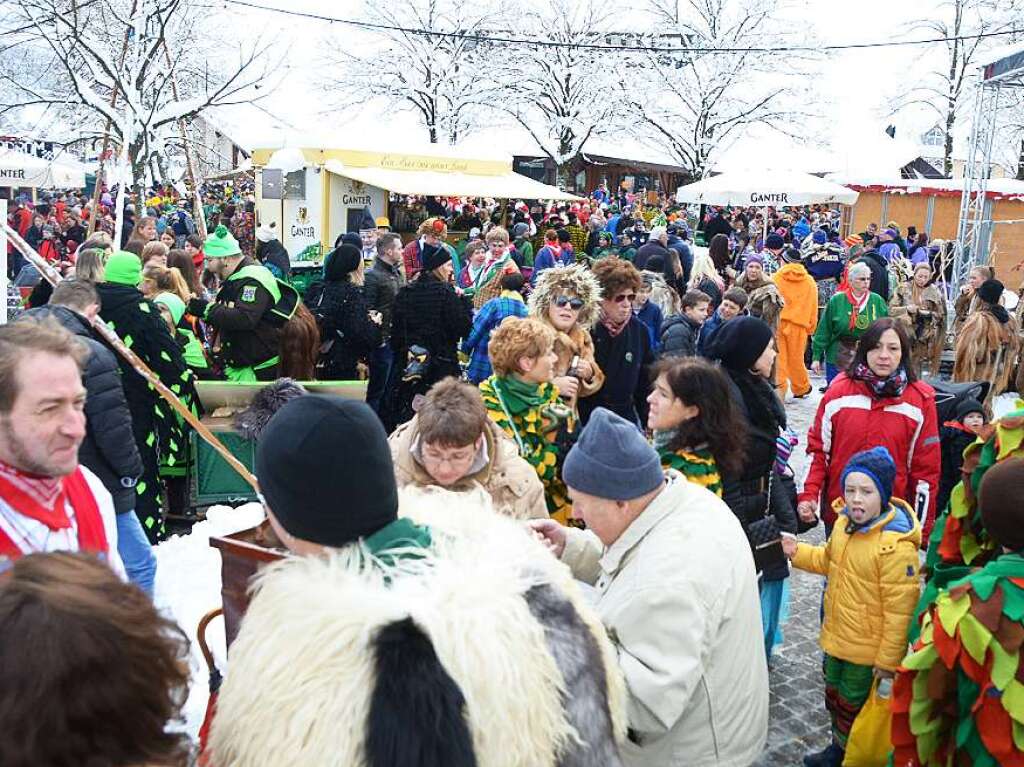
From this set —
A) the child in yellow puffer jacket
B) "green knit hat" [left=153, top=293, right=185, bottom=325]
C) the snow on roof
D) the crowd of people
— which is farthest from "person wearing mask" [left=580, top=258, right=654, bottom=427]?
the snow on roof

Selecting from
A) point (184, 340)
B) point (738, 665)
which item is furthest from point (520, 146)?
point (738, 665)

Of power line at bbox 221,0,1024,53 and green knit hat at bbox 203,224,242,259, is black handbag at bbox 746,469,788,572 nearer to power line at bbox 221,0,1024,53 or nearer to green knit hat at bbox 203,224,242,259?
green knit hat at bbox 203,224,242,259

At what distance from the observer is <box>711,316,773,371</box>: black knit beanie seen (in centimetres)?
455

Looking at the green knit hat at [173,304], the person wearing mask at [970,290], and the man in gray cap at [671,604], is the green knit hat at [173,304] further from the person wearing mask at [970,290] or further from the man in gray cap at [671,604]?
the person wearing mask at [970,290]

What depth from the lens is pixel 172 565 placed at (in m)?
5.98

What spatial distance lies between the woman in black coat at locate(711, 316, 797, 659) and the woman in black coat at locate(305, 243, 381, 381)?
4.13 meters

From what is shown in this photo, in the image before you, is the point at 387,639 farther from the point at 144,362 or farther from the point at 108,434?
the point at 144,362

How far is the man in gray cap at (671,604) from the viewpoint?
8.11ft

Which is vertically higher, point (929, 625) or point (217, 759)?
point (217, 759)

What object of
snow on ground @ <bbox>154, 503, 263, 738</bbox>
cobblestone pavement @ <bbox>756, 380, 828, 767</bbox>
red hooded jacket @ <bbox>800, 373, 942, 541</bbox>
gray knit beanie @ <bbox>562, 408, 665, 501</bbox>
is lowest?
cobblestone pavement @ <bbox>756, 380, 828, 767</bbox>

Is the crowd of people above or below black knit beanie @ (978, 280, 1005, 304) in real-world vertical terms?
below

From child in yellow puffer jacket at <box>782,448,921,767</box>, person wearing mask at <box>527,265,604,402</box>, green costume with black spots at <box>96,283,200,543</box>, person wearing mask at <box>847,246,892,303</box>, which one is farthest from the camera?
person wearing mask at <box>847,246,892,303</box>

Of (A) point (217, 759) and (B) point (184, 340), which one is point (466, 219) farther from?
(A) point (217, 759)

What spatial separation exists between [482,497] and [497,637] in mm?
641
